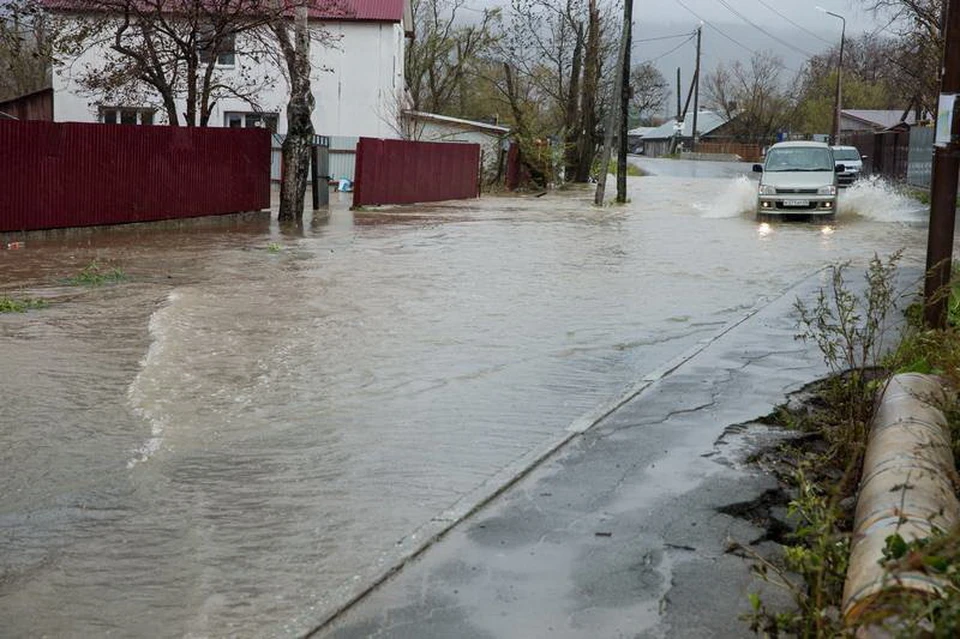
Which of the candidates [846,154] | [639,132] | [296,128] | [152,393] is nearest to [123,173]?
[296,128]

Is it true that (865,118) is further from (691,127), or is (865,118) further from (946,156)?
(946,156)

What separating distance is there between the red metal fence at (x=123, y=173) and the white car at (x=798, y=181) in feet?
39.1

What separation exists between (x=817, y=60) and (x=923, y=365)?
11460 centimetres

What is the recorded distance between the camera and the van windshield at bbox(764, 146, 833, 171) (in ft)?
91.2

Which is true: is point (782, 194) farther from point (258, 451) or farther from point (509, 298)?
point (258, 451)

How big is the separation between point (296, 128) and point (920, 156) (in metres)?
25.3

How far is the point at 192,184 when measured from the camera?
942 inches

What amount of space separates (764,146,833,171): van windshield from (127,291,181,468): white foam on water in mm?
19821

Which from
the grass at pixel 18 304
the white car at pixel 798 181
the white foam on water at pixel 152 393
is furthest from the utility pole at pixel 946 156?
the white car at pixel 798 181

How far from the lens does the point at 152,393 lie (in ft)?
27.5

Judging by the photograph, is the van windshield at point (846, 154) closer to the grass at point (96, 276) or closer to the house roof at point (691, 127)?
the grass at point (96, 276)

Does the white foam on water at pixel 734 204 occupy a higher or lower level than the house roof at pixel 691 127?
lower

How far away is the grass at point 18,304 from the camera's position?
12070 mm

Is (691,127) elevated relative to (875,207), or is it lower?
elevated
